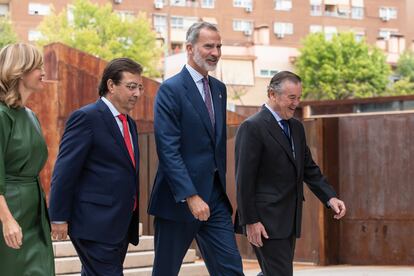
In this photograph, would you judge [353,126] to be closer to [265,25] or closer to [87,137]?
[87,137]

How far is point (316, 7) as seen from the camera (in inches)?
3981

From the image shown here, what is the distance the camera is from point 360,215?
1345 cm

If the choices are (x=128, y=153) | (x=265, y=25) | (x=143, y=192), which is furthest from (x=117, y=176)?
(x=265, y=25)

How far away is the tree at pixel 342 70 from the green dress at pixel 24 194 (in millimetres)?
67635

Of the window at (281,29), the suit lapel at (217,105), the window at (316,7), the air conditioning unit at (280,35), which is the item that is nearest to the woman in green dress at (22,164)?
the suit lapel at (217,105)

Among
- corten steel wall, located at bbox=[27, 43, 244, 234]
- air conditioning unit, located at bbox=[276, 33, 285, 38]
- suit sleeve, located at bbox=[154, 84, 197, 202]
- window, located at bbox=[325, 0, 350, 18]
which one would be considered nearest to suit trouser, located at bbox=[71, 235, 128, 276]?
suit sleeve, located at bbox=[154, 84, 197, 202]

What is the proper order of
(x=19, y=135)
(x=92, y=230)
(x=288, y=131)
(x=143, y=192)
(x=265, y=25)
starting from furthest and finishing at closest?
(x=265, y=25) → (x=143, y=192) → (x=288, y=131) → (x=92, y=230) → (x=19, y=135)

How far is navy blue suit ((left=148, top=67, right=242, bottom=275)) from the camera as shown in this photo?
6.95 m

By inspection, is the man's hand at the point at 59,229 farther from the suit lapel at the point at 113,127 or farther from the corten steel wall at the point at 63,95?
the corten steel wall at the point at 63,95

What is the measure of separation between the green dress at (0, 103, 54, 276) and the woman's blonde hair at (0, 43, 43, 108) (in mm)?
58

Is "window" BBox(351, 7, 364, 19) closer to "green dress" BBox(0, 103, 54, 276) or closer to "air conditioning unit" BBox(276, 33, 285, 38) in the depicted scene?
"air conditioning unit" BBox(276, 33, 285, 38)

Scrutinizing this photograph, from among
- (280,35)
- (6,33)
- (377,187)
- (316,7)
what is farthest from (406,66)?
(377,187)

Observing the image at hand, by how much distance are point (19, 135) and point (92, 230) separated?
4.16ft

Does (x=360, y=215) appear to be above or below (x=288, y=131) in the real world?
below
